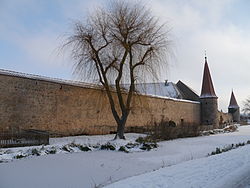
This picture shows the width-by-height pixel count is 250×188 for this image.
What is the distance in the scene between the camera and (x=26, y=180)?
26.0ft

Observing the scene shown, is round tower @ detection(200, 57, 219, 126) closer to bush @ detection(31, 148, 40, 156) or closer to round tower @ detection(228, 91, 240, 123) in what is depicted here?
round tower @ detection(228, 91, 240, 123)

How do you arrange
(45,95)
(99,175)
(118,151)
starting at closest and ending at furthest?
(99,175) < (118,151) < (45,95)

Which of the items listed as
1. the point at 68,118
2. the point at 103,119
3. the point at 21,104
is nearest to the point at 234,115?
the point at 103,119

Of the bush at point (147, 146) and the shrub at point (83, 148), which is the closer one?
the shrub at point (83, 148)

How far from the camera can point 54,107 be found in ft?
63.7

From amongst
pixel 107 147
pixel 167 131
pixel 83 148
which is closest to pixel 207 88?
pixel 167 131

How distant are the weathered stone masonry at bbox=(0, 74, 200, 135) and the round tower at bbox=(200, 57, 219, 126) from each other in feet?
52.6

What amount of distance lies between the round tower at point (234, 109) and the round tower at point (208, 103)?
21.4m

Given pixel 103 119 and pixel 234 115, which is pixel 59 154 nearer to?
pixel 103 119

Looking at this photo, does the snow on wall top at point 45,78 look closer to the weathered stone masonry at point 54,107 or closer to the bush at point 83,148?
the weathered stone masonry at point 54,107

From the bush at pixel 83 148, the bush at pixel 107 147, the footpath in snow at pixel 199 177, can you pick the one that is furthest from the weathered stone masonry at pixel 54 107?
the footpath in snow at pixel 199 177

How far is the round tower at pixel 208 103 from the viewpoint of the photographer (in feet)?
133

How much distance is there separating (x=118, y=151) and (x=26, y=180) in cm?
698

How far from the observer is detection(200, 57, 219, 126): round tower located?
40.6 metres
